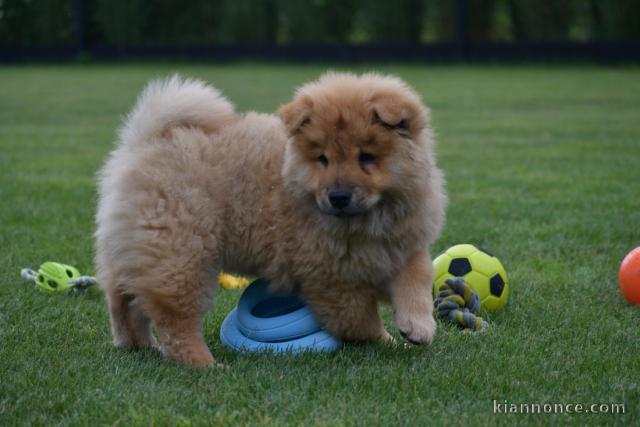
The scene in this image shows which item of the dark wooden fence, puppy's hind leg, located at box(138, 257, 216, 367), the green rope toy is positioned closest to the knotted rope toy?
puppy's hind leg, located at box(138, 257, 216, 367)

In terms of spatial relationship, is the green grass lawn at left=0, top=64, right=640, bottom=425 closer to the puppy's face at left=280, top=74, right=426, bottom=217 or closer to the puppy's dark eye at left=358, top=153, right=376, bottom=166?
the puppy's face at left=280, top=74, right=426, bottom=217

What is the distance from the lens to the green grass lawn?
271 centimetres

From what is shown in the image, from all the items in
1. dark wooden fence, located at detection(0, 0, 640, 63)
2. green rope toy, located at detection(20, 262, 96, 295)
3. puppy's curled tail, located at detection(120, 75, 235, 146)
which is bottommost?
dark wooden fence, located at detection(0, 0, 640, 63)

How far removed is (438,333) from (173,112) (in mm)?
1475

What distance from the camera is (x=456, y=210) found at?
6.08m

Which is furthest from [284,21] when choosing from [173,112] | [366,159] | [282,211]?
[366,159]

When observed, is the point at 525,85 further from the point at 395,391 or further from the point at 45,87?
the point at 395,391

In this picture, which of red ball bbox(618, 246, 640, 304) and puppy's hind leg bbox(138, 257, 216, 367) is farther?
red ball bbox(618, 246, 640, 304)

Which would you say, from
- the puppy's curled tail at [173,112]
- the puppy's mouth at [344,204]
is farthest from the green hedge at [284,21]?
the puppy's mouth at [344,204]

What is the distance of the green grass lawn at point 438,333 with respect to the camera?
271cm

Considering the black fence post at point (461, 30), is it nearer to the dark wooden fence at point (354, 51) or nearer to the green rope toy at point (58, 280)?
the dark wooden fence at point (354, 51)

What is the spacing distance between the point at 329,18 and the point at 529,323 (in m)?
23.1

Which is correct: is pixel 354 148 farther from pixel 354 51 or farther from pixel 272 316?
pixel 354 51

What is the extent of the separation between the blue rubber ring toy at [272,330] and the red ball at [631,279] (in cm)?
153
